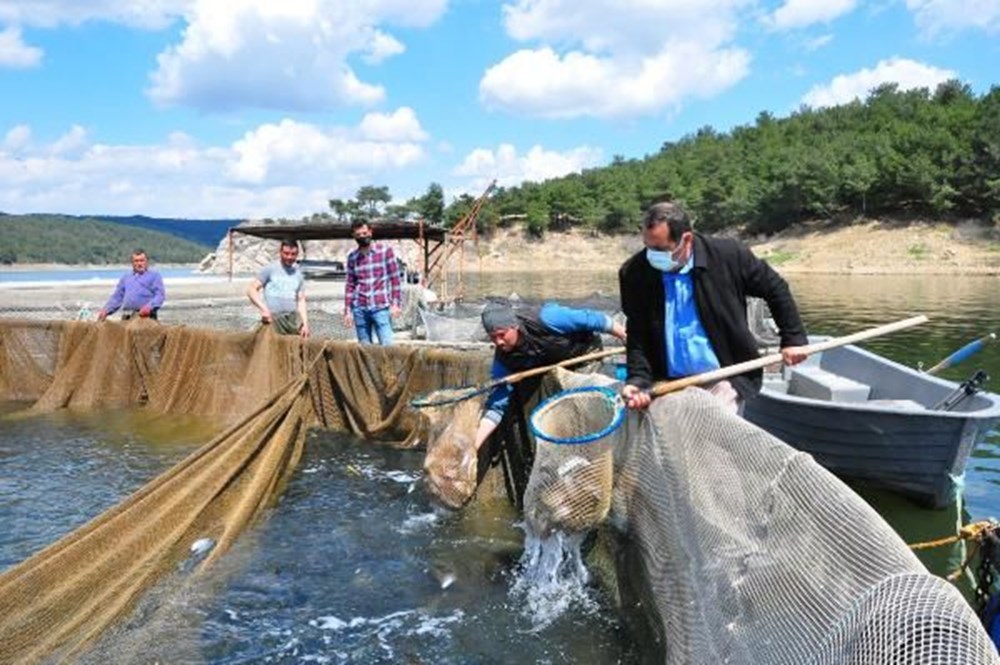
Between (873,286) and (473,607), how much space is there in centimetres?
4001

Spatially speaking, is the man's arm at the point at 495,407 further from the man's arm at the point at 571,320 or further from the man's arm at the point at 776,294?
the man's arm at the point at 776,294

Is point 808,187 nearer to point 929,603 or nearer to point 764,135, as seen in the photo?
point 764,135

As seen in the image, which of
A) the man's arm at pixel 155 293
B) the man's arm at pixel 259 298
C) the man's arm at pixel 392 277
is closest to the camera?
the man's arm at pixel 259 298

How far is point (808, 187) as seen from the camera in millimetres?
65625

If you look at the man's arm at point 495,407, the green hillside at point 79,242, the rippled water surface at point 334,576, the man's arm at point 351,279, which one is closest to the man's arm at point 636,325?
the rippled water surface at point 334,576

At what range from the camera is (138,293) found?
12.2m

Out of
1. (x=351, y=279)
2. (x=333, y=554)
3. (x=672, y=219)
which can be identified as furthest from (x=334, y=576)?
(x=351, y=279)

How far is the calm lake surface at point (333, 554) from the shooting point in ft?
15.8

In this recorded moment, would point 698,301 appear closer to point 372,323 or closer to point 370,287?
point 370,287

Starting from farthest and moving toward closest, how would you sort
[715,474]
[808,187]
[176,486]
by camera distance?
[808,187]
[176,486]
[715,474]

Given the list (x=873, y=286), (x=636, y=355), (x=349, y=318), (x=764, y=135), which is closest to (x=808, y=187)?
(x=873, y=286)

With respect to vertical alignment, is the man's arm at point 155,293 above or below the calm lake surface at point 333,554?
above

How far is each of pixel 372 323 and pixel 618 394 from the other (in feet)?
19.1

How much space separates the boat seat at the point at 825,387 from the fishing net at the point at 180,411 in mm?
3549
